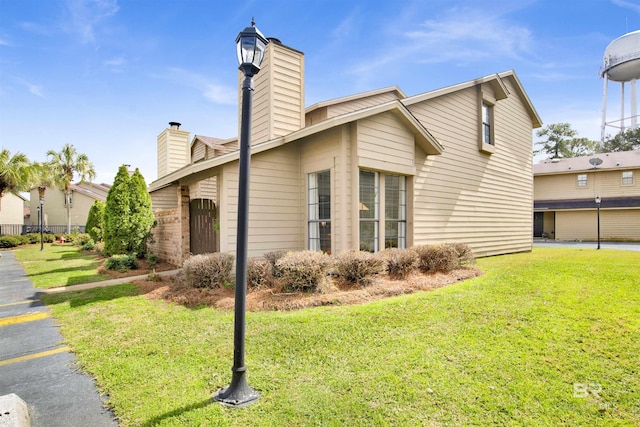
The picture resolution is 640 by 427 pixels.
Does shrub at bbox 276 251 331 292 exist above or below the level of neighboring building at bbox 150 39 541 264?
below

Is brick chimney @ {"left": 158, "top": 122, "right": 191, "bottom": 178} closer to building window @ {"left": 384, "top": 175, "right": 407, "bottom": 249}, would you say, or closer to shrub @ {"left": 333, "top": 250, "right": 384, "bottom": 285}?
building window @ {"left": 384, "top": 175, "right": 407, "bottom": 249}

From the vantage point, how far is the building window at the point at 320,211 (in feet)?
25.8

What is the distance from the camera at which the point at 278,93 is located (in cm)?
870

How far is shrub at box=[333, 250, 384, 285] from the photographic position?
648 cm

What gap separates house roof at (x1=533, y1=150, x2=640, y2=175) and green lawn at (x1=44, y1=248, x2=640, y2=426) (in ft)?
79.7

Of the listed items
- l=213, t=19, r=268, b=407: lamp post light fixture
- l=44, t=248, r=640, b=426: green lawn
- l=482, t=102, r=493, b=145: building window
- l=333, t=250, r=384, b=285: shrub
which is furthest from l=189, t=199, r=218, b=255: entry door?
l=482, t=102, r=493, b=145: building window

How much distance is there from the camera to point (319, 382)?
10.0 ft

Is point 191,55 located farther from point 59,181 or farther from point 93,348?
point 59,181

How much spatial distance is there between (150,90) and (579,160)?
3204 cm

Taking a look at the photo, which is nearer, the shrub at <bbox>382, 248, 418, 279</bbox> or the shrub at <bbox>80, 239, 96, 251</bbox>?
the shrub at <bbox>382, 248, 418, 279</bbox>

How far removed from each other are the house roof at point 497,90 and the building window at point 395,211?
254 centimetres

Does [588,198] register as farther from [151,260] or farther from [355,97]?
[151,260]

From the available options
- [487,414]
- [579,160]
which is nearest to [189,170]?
[487,414]

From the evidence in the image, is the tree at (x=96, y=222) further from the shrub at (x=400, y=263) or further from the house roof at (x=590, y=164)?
the house roof at (x=590, y=164)
